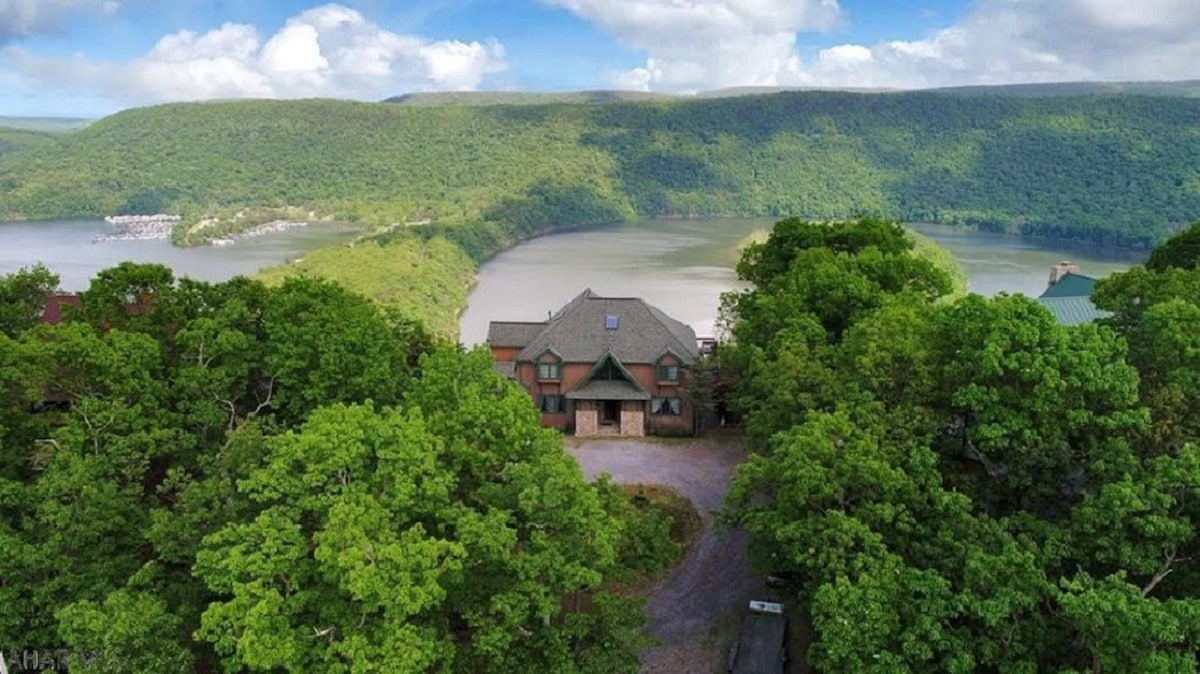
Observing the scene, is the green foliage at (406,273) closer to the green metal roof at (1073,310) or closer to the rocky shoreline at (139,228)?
the green metal roof at (1073,310)

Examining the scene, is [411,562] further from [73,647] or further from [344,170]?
[344,170]

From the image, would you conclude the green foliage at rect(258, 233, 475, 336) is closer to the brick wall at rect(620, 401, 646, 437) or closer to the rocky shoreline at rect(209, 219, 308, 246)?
the brick wall at rect(620, 401, 646, 437)

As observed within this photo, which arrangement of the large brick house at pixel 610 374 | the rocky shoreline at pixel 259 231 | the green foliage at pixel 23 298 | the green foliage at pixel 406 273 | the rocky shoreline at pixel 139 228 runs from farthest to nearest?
1. the rocky shoreline at pixel 139 228
2. the rocky shoreline at pixel 259 231
3. the green foliage at pixel 406 273
4. the large brick house at pixel 610 374
5. the green foliage at pixel 23 298

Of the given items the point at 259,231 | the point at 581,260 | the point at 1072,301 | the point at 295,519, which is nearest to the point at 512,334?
the point at 295,519

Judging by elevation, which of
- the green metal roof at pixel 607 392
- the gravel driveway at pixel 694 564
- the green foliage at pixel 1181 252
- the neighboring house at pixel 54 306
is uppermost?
the green foliage at pixel 1181 252

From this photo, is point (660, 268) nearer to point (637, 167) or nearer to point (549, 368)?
point (549, 368)

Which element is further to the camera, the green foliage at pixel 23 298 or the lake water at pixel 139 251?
the lake water at pixel 139 251

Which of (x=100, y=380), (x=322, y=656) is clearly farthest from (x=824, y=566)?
(x=100, y=380)

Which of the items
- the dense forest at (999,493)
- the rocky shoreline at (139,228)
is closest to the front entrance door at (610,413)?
the dense forest at (999,493)
